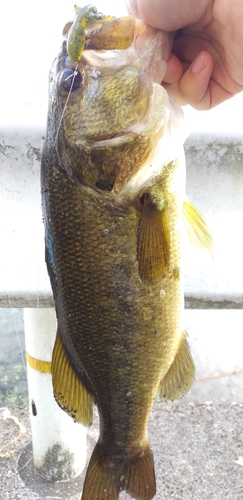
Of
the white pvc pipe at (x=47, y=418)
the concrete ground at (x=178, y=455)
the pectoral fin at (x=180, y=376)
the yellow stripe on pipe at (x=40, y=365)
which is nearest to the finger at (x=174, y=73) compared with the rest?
the pectoral fin at (x=180, y=376)

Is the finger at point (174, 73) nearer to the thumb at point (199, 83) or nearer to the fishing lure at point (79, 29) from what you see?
the thumb at point (199, 83)

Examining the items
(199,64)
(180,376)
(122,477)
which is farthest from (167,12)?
(122,477)

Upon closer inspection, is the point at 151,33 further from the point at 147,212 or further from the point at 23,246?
the point at 23,246

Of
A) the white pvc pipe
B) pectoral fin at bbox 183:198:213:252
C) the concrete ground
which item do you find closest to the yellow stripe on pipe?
the white pvc pipe

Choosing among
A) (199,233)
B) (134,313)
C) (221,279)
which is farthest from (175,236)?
(221,279)

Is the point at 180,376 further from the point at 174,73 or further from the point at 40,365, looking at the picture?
the point at 40,365
